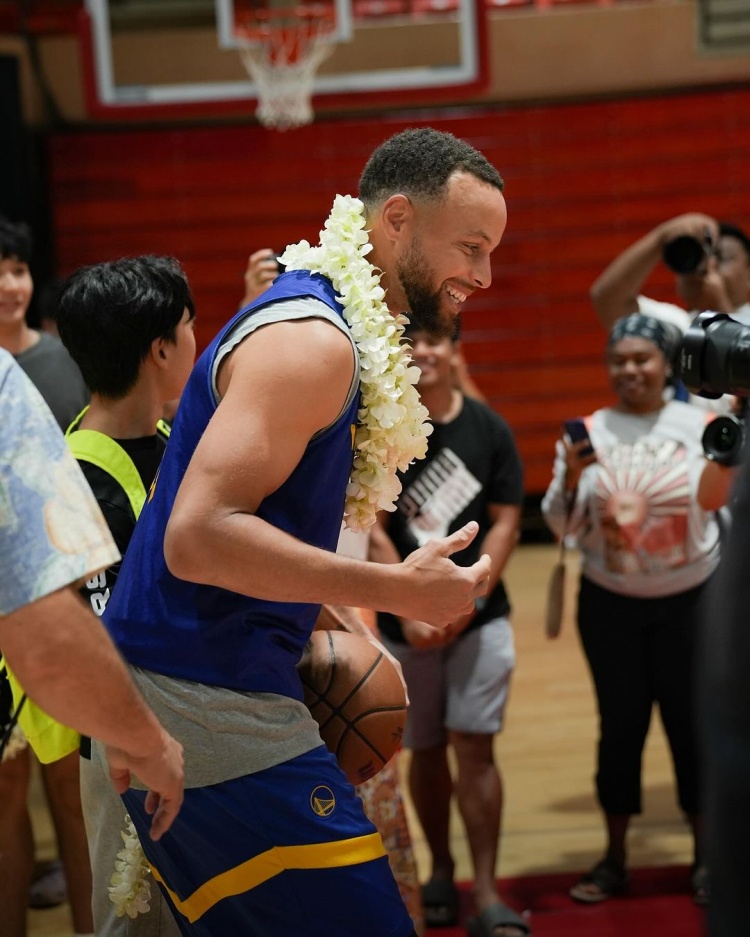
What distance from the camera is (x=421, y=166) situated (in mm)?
2486

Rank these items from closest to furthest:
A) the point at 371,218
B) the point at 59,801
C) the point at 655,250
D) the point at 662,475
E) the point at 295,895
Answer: the point at 295,895 < the point at 371,218 < the point at 59,801 < the point at 662,475 < the point at 655,250

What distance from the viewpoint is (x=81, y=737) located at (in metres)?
2.91

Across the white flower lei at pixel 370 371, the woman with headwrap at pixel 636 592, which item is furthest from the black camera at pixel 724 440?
the white flower lei at pixel 370 371

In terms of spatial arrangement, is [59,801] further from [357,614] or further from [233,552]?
[233,552]

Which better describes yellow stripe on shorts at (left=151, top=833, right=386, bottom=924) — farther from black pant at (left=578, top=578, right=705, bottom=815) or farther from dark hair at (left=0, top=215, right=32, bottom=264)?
dark hair at (left=0, top=215, right=32, bottom=264)

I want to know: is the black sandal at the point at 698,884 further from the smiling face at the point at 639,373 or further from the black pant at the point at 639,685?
the smiling face at the point at 639,373

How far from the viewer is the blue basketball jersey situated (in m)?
2.28

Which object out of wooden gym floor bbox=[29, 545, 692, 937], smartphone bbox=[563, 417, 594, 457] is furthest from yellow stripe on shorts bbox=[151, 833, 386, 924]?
smartphone bbox=[563, 417, 594, 457]

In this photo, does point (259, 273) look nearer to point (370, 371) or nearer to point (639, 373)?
point (639, 373)

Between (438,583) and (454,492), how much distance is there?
7.58 ft

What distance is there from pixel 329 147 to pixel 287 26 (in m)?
2.52

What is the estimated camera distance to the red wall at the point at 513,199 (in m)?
11.4

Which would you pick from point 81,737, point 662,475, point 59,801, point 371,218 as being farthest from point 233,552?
point 662,475

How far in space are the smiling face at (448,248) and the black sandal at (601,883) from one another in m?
2.66
